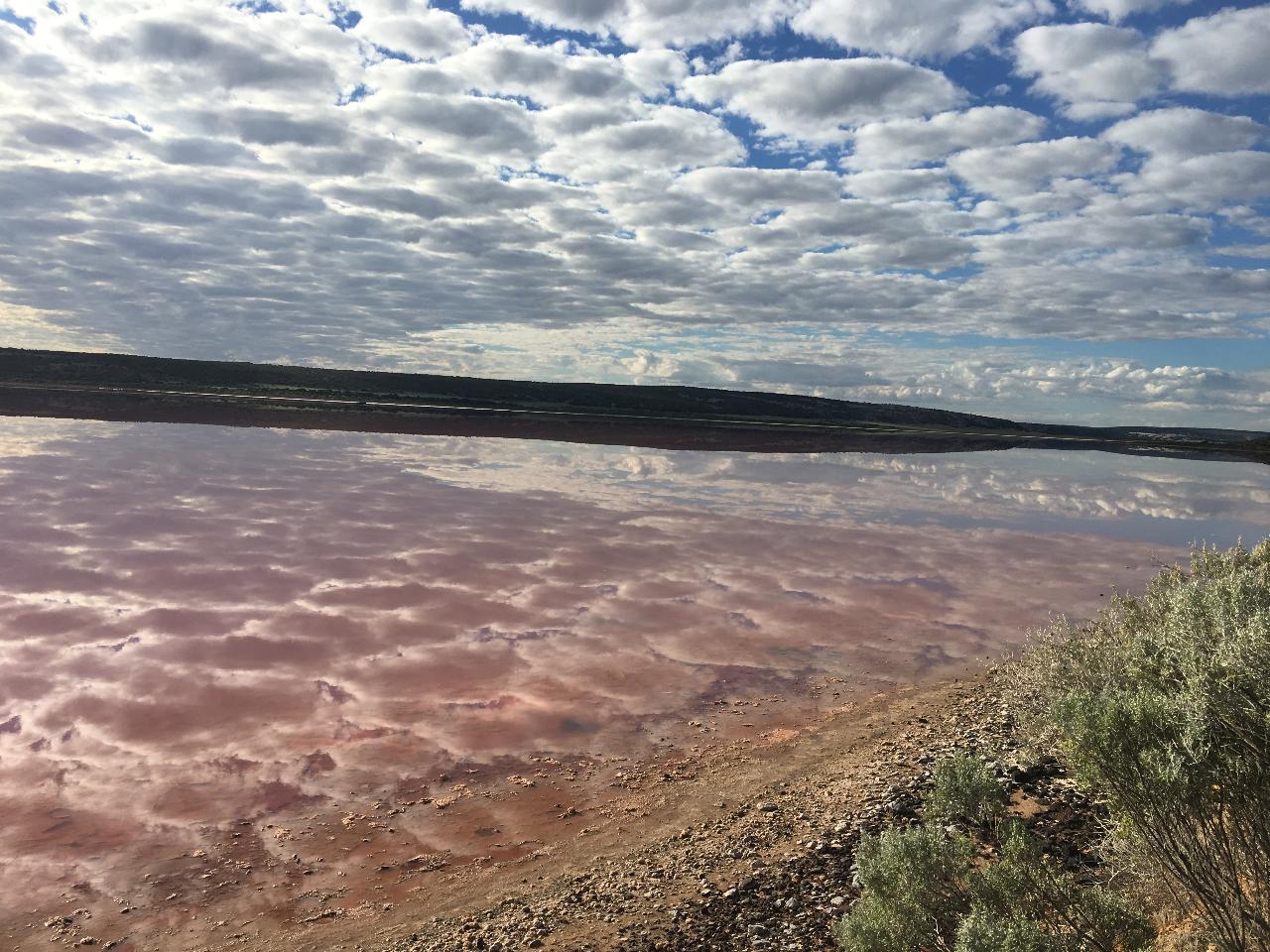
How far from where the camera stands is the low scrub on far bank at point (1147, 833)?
5.33m

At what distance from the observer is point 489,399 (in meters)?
161

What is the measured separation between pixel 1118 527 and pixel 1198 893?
31.4m

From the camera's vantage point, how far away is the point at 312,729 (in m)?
11.3

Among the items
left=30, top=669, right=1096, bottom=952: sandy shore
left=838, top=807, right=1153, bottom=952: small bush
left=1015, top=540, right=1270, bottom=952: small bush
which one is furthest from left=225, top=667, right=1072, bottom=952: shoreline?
left=1015, top=540, right=1270, bottom=952: small bush

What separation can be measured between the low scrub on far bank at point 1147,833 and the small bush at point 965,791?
0.04 feet

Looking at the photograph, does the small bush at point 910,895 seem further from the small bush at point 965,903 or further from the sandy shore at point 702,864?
the sandy shore at point 702,864

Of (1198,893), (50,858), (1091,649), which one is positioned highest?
(1091,649)

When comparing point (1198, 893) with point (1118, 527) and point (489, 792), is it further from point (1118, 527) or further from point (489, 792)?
point (1118, 527)

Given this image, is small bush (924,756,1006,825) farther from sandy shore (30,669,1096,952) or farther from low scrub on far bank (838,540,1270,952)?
sandy shore (30,669,1096,952)

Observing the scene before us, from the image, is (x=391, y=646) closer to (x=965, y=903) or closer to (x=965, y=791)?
(x=965, y=791)

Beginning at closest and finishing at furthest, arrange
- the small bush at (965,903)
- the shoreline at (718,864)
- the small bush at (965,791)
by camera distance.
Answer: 1. the small bush at (965,903)
2. the small bush at (965,791)
3. the shoreline at (718,864)

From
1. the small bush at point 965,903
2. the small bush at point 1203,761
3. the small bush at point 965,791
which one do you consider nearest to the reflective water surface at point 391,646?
the small bush at point 965,903

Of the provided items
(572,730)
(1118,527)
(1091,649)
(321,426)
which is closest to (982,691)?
(1091,649)

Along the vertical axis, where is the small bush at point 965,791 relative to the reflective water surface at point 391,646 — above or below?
above
